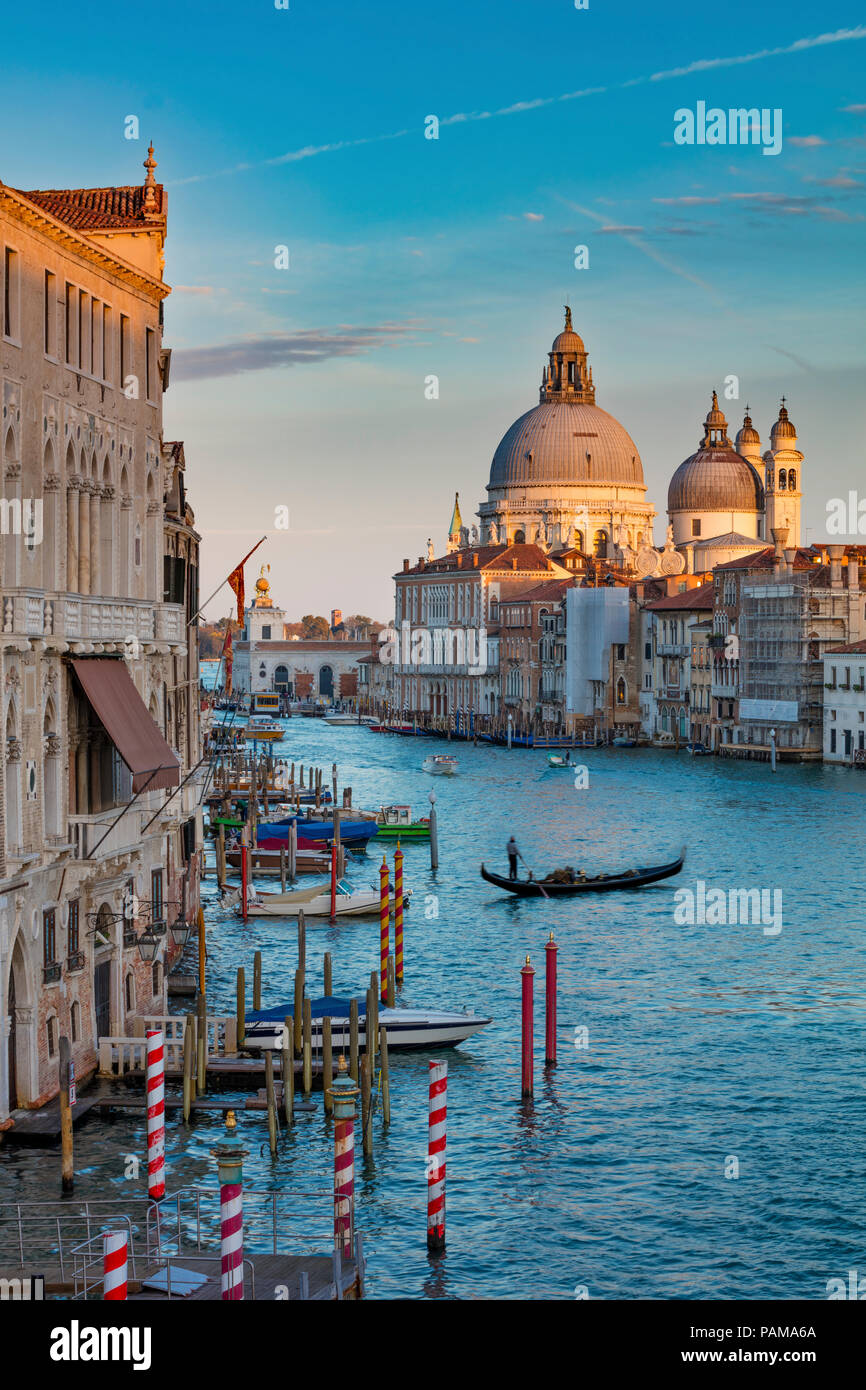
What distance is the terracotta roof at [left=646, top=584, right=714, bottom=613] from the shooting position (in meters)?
86.1

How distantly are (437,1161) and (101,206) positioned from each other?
35.6ft

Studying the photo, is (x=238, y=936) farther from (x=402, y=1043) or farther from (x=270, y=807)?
(x=270, y=807)

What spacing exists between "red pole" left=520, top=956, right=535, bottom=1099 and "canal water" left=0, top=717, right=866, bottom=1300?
19 cm

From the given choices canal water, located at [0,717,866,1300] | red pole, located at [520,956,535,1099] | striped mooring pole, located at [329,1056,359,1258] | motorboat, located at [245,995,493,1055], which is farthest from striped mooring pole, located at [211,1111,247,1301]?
motorboat, located at [245,995,493,1055]

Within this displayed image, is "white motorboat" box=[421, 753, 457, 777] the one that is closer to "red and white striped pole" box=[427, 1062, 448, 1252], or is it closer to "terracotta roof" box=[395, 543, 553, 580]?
"terracotta roof" box=[395, 543, 553, 580]

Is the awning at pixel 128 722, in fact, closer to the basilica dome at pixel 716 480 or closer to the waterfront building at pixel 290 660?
the basilica dome at pixel 716 480

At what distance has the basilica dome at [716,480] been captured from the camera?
403 feet

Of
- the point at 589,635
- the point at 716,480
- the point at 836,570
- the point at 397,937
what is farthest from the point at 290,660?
the point at 397,937

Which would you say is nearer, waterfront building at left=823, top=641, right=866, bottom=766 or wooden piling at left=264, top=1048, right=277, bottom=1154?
wooden piling at left=264, top=1048, right=277, bottom=1154

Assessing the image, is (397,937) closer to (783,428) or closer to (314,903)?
(314,903)
